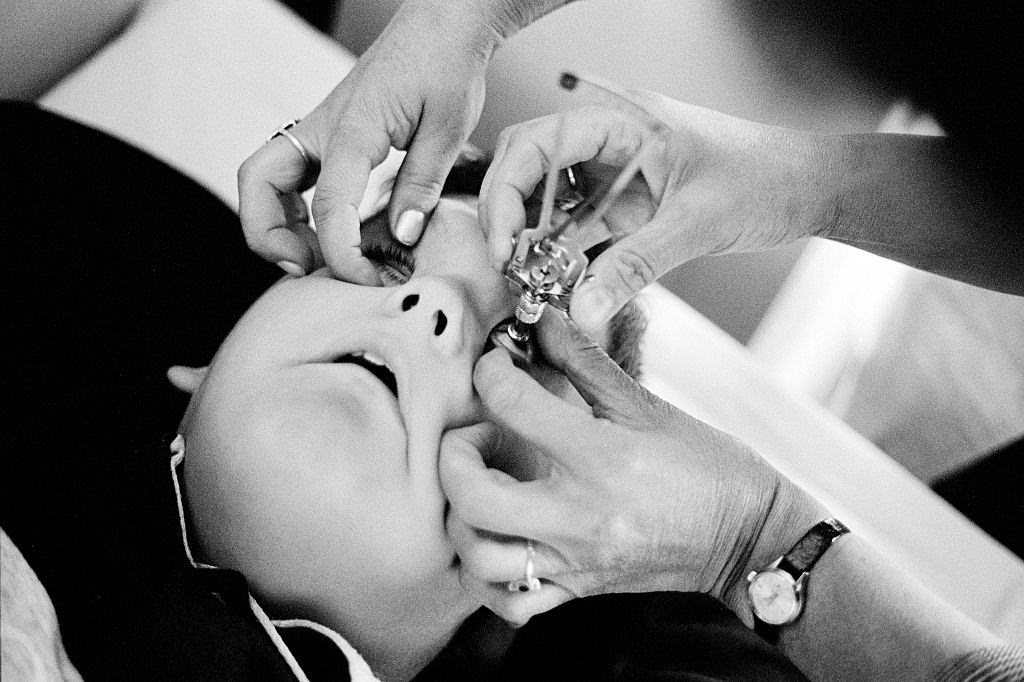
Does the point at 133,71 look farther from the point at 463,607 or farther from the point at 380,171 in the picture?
the point at 463,607

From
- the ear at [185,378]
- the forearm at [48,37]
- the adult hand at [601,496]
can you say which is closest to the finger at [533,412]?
the adult hand at [601,496]

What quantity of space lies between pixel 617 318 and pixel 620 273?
241 millimetres

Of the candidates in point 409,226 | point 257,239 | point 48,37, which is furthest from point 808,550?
point 48,37

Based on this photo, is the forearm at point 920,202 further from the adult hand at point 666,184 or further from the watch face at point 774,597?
the watch face at point 774,597

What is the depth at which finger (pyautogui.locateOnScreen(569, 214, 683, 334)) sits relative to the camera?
603 mm

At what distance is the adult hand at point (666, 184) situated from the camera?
64 cm

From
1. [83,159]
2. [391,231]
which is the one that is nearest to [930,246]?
[391,231]

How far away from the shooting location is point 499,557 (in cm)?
57

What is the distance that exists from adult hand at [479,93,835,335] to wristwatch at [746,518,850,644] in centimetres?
25

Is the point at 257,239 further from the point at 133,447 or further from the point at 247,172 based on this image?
the point at 133,447

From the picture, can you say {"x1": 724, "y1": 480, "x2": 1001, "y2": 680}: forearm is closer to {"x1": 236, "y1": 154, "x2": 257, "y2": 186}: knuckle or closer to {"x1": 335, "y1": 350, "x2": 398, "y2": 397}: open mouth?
{"x1": 335, "y1": 350, "x2": 398, "y2": 397}: open mouth

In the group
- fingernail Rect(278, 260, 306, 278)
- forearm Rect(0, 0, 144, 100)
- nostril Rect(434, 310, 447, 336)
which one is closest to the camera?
nostril Rect(434, 310, 447, 336)

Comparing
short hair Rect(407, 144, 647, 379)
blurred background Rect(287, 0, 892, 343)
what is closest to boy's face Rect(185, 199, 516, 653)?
short hair Rect(407, 144, 647, 379)

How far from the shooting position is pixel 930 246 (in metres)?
0.80
